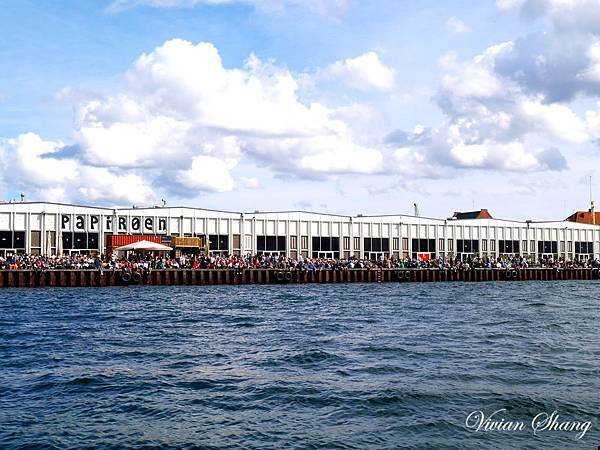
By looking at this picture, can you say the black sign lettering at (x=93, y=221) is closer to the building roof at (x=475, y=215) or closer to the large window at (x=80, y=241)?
the large window at (x=80, y=241)

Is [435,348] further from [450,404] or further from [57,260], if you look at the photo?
[57,260]

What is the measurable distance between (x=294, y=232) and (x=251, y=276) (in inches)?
603

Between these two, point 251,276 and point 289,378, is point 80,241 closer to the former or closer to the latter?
point 251,276

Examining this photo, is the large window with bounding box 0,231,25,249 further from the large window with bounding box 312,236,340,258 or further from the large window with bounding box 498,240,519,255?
the large window with bounding box 498,240,519,255

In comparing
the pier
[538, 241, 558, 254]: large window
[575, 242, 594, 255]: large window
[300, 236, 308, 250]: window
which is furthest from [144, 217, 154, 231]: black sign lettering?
[575, 242, 594, 255]: large window

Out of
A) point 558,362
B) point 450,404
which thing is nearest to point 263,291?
point 558,362

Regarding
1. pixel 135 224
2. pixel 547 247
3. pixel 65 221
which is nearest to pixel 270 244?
pixel 135 224

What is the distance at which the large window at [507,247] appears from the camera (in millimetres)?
87812

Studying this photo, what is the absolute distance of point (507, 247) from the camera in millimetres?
88500

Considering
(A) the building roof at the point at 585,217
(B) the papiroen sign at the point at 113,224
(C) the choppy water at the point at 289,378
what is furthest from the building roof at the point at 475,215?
(C) the choppy water at the point at 289,378

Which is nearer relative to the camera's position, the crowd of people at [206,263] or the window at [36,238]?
the crowd of people at [206,263]

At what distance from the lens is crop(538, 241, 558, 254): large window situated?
90.8m

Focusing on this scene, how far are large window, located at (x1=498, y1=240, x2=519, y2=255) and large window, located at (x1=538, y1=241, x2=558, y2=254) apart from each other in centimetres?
364

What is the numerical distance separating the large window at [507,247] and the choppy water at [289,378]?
57.6 metres
